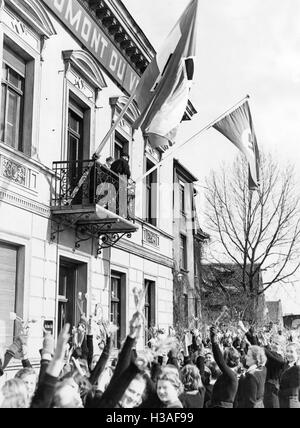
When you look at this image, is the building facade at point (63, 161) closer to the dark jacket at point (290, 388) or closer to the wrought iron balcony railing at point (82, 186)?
the wrought iron balcony railing at point (82, 186)

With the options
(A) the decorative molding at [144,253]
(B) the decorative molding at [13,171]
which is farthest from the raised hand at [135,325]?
(A) the decorative molding at [144,253]

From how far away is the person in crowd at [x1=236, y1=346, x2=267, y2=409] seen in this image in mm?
6422

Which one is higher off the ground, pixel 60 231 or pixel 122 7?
pixel 122 7

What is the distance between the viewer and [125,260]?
1683 cm

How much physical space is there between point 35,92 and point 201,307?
25.0 m

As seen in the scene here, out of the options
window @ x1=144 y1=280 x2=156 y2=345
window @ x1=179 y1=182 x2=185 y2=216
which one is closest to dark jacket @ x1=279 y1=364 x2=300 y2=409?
window @ x1=144 y1=280 x2=156 y2=345

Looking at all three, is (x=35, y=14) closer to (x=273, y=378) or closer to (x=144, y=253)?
(x=144, y=253)

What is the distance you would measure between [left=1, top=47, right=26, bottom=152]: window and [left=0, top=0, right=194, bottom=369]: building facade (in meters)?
0.02

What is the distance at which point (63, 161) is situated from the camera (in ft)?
41.5

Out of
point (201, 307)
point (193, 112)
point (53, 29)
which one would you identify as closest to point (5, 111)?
point (53, 29)

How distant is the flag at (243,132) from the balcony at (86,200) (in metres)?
2.85

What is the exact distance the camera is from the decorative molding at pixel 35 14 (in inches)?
449
